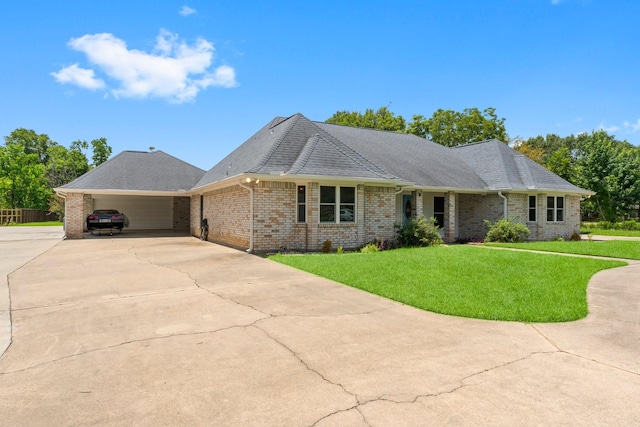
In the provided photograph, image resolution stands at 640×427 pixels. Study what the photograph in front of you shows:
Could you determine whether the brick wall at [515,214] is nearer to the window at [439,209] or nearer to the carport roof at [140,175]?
the window at [439,209]

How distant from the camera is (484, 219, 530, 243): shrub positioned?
16953 mm

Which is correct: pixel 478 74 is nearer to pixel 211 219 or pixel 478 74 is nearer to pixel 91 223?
pixel 211 219

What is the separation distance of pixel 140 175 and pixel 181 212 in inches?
197

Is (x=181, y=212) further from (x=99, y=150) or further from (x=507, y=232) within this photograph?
(x=99, y=150)

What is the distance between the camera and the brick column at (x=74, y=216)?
63.8 feet

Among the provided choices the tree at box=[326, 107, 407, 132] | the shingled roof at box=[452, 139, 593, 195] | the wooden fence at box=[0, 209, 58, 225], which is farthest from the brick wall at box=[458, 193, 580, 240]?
the wooden fence at box=[0, 209, 58, 225]

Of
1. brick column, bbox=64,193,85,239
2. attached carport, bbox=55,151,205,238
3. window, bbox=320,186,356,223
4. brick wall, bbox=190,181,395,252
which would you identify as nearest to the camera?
brick wall, bbox=190,181,395,252

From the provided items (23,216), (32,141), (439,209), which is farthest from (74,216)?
(32,141)

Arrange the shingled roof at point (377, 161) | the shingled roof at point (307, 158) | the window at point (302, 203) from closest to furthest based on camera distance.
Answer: the shingled roof at point (307, 158), the window at point (302, 203), the shingled roof at point (377, 161)

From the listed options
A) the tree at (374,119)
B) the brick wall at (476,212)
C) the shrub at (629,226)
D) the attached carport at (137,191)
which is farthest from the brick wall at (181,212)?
the shrub at (629,226)

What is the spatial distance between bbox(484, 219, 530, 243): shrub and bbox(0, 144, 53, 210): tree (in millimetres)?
54470

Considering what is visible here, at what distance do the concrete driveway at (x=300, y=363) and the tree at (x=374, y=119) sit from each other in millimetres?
34857

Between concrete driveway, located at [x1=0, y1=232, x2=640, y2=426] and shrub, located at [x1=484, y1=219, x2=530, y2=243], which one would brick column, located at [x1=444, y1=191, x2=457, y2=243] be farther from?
concrete driveway, located at [x1=0, y1=232, x2=640, y2=426]

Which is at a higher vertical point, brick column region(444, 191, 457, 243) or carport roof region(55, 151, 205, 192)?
carport roof region(55, 151, 205, 192)
